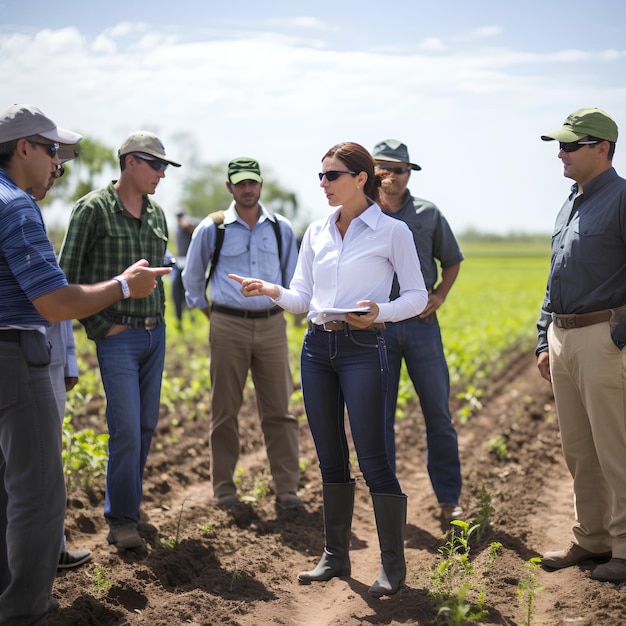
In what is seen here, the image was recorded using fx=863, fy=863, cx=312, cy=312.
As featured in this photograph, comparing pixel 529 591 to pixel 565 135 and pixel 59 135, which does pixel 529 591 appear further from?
pixel 59 135

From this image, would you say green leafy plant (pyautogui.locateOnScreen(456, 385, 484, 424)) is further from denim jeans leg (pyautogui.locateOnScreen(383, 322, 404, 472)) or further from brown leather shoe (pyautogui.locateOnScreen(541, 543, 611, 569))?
brown leather shoe (pyautogui.locateOnScreen(541, 543, 611, 569))

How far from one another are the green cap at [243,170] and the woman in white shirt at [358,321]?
1.56 meters

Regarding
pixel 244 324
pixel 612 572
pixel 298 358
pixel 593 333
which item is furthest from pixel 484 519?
pixel 298 358

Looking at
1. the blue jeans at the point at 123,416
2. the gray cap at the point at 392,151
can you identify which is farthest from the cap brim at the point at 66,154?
the gray cap at the point at 392,151

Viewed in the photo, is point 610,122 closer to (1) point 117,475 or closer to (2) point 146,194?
(2) point 146,194

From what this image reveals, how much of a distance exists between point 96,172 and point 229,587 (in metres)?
16.9

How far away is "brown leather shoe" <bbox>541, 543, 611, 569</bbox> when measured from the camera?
4496 mm

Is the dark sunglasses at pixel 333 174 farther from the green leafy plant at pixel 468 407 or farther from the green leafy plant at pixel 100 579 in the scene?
the green leafy plant at pixel 468 407

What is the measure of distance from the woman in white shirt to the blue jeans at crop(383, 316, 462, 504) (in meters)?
Result: 1.10

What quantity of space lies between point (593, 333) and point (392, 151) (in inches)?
70.2

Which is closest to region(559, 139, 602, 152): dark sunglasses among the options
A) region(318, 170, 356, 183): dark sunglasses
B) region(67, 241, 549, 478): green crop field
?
region(318, 170, 356, 183): dark sunglasses

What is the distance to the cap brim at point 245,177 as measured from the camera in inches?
223

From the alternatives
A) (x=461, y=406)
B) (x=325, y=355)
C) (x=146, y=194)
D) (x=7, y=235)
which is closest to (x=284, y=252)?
(x=146, y=194)

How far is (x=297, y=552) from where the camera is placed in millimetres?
4996
